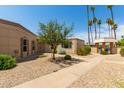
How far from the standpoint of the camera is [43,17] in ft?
51.4

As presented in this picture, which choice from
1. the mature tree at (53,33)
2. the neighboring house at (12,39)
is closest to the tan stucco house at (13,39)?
the neighboring house at (12,39)

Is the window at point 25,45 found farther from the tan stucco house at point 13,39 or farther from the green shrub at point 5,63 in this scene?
the green shrub at point 5,63

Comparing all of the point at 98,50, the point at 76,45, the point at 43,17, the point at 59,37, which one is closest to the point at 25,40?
the point at 43,17

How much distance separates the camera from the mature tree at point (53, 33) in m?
14.3

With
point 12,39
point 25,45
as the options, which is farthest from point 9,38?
point 25,45

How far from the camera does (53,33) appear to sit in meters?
14.2

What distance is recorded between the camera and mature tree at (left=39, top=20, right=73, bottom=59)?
14328 millimetres

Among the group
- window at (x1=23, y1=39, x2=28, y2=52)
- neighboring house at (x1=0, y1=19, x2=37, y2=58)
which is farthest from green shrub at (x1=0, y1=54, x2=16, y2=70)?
window at (x1=23, y1=39, x2=28, y2=52)

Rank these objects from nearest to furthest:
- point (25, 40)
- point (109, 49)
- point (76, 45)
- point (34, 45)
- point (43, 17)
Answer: point (43, 17) → point (25, 40) → point (34, 45) → point (76, 45) → point (109, 49)

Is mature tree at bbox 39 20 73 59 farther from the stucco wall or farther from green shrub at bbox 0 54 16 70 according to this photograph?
green shrub at bbox 0 54 16 70
